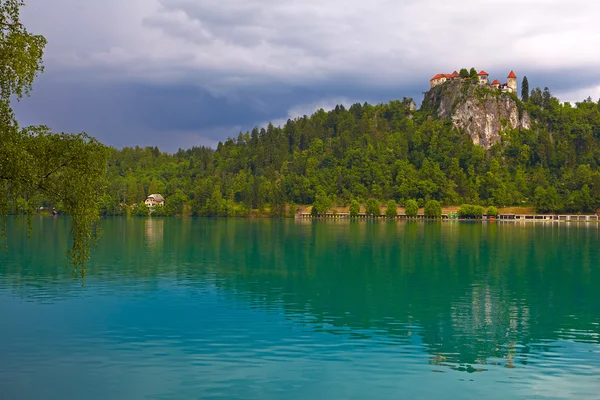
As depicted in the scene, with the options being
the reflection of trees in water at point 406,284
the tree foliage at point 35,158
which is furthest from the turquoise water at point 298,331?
the tree foliage at point 35,158

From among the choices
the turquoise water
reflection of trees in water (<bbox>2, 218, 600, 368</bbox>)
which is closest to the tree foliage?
the turquoise water

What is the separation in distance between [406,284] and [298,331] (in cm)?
2216

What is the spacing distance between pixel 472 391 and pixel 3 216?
925 inches

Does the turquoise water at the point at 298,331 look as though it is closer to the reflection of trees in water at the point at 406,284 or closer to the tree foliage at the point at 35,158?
the reflection of trees in water at the point at 406,284

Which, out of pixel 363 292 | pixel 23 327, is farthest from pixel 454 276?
pixel 23 327

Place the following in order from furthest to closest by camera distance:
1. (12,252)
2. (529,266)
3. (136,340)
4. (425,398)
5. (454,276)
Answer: (12,252) → (529,266) → (454,276) → (136,340) → (425,398)

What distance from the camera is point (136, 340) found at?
32.1m

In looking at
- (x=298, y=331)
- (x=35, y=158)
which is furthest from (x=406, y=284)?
(x=35, y=158)

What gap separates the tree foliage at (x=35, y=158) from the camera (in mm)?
25047

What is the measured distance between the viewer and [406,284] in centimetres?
5403

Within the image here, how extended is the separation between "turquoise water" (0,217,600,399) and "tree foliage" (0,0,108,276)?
23.5ft

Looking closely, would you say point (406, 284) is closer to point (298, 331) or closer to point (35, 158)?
point (298, 331)

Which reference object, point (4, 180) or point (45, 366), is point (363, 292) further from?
point (4, 180)

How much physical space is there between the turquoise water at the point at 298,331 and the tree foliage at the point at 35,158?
23.5 feet
